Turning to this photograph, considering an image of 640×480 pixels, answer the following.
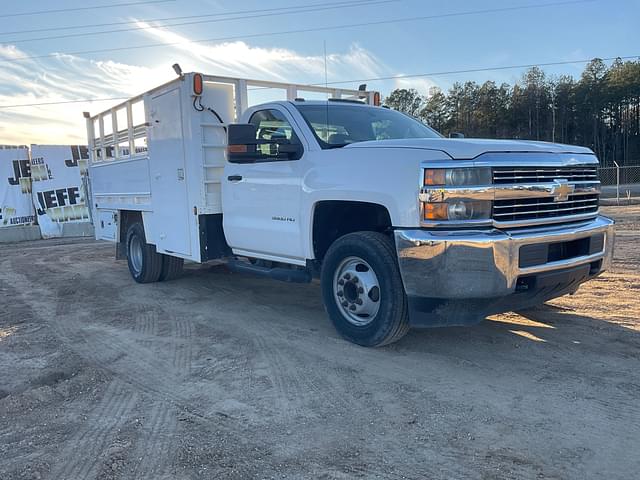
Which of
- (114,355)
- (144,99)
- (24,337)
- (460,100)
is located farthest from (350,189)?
(460,100)

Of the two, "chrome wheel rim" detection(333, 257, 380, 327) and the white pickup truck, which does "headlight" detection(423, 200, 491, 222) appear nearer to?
the white pickup truck

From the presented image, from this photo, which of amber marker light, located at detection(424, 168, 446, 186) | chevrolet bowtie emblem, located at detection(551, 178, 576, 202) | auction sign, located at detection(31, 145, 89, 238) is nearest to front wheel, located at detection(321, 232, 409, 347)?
amber marker light, located at detection(424, 168, 446, 186)

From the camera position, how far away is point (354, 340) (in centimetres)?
470

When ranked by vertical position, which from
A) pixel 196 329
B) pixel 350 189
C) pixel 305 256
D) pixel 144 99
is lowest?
pixel 196 329

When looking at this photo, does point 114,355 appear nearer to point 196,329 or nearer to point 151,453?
point 196,329

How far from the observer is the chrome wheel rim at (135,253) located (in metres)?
8.26

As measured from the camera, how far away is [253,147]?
17.4ft

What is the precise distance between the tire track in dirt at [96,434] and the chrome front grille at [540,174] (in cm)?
307

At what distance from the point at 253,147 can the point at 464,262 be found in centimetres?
253

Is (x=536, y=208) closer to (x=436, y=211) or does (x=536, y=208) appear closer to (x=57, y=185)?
(x=436, y=211)

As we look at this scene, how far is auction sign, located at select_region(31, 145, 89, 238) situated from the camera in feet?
56.4

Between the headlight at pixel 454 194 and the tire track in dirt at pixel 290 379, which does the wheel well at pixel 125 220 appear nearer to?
the tire track in dirt at pixel 290 379

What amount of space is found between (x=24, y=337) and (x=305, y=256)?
10.1 feet

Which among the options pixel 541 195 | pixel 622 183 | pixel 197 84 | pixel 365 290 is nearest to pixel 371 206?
pixel 365 290
